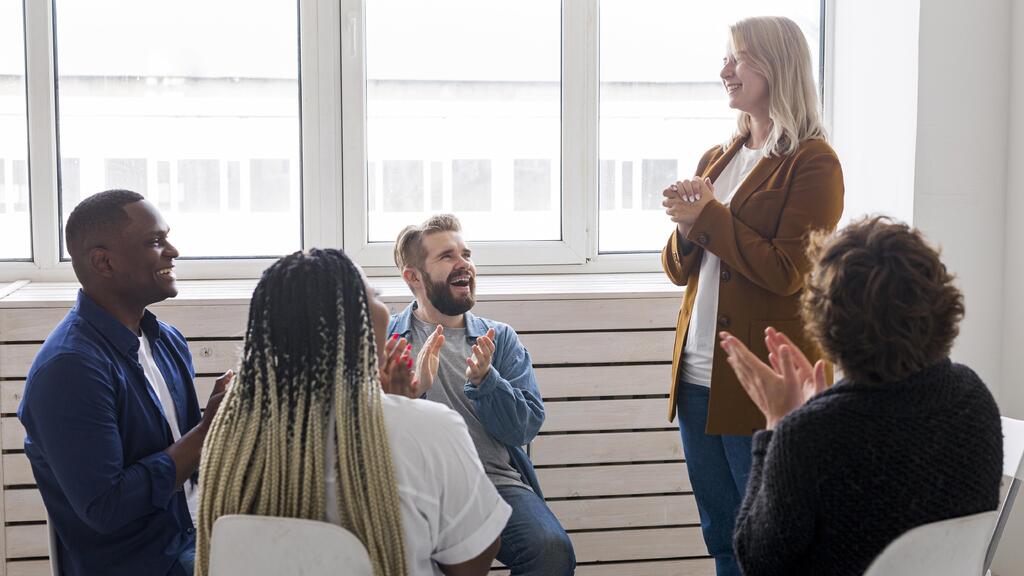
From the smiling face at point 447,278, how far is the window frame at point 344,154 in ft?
2.45

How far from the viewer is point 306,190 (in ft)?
10.2

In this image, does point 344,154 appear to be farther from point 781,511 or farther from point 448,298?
point 781,511

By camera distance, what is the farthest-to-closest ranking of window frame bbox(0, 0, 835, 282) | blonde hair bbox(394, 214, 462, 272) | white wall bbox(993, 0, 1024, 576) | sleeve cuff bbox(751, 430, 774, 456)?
window frame bbox(0, 0, 835, 282)
white wall bbox(993, 0, 1024, 576)
blonde hair bbox(394, 214, 462, 272)
sleeve cuff bbox(751, 430, 774, 456)

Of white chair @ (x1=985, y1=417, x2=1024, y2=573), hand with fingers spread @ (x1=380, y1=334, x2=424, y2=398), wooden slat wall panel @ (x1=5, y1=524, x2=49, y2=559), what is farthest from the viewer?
wooden slat wall panel @ (x1=5, y1=524, x2=49, y2=559)

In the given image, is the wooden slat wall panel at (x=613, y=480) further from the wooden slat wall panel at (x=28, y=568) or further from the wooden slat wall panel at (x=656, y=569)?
the wooden slat wall panel at (x=28, y=568)

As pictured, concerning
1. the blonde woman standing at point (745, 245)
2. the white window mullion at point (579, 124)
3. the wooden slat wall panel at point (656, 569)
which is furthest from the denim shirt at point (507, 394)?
the white window mullion at point (579, 124)

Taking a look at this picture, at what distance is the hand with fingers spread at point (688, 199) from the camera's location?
210 cm

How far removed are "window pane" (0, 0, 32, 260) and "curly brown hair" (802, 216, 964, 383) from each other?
259 centimetres

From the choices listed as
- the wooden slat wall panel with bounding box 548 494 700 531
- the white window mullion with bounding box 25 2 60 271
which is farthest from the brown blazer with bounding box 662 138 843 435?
the white window mullion with bounding box 25 2 60 271

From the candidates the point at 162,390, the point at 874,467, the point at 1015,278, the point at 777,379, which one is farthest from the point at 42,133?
the point at 1015,278

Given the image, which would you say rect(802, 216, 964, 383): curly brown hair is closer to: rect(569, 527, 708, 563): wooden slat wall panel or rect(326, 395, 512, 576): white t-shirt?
rect(326, 395, 512, 576): white t-shirt

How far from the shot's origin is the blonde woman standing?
2.07 m

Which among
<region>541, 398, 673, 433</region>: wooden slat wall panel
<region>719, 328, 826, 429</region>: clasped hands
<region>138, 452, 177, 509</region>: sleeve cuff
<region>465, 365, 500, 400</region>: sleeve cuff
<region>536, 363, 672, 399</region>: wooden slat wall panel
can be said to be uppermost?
<region>719, 328, 826, 429</region>: clasped hands

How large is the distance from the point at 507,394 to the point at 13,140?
1867mm
